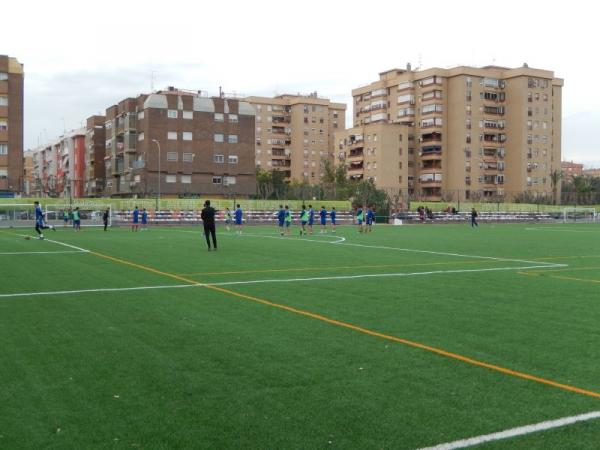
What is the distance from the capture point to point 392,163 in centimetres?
11256

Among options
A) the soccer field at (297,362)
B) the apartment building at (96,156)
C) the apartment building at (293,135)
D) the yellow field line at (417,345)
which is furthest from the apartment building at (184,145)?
the yellow field line at (417,345)

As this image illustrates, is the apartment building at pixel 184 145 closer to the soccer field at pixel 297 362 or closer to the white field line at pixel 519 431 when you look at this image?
the soccer field at pixel 297 362

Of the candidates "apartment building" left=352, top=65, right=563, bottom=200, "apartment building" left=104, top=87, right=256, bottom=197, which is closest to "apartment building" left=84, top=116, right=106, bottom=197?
"apartment building" left=104, top=87, right=256, bottom=197

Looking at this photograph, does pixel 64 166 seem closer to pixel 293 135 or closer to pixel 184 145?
pixel 293 135

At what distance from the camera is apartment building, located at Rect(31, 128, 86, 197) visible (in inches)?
5180

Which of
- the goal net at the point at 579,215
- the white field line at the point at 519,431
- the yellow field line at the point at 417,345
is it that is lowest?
the white field line at the point at 519,431

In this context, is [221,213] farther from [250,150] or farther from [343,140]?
[343,140]

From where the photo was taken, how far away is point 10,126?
78000 mm

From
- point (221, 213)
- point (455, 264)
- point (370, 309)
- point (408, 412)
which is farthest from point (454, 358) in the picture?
point (221, 213)

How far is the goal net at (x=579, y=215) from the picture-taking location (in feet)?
244

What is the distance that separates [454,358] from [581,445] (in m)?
2.72

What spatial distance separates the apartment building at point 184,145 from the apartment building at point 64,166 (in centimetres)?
2940

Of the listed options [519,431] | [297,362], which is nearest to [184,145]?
[297,362]

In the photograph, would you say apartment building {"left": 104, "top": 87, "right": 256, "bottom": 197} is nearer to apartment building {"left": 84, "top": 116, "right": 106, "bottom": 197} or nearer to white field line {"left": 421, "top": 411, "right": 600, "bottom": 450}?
apartment building {"left": 84, "top": 116, "right": 106, "bottom": 197}
